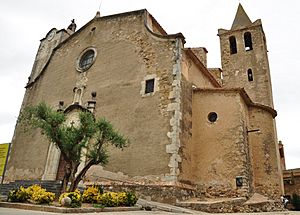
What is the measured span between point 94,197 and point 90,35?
12699 millimetres

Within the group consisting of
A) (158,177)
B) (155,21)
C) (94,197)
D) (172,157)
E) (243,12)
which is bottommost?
(94,197)

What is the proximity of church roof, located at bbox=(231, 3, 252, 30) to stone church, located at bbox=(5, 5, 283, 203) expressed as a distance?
12.8 metres

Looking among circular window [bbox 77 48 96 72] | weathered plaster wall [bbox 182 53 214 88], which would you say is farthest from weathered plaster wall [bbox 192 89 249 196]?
circular window [bbox 77 48 96 72]

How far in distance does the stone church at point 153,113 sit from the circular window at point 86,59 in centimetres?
7

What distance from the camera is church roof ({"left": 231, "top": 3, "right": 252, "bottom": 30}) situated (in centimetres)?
2945

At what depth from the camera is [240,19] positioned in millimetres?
30422

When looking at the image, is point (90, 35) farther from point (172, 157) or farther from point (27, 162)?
point (172, 157)

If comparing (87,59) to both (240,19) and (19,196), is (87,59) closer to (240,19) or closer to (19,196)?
(19,196)

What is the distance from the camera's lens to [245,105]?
15719 millimetres

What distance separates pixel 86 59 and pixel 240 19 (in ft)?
63.7

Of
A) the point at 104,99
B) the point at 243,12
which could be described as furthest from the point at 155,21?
the point at 243,12

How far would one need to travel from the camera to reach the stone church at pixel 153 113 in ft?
42.1

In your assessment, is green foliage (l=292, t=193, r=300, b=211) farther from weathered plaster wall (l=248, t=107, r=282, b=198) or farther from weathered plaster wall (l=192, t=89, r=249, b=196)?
weathered plaster wall (l=192, t=89, r=249, b=196)

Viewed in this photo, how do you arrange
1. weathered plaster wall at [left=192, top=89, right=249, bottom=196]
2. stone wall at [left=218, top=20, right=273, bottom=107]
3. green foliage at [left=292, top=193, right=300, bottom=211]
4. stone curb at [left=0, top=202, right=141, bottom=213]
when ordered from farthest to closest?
stone wall at [left=218, top=20, right=273, bottom=107]
green foliage at [left=292, top=193, right=300, bottom=211]
weathered plaster wall at [left=192, top=89, right=249, bottom=196]
stone curb at [left=0, top=202, right=141, bottom=213]
